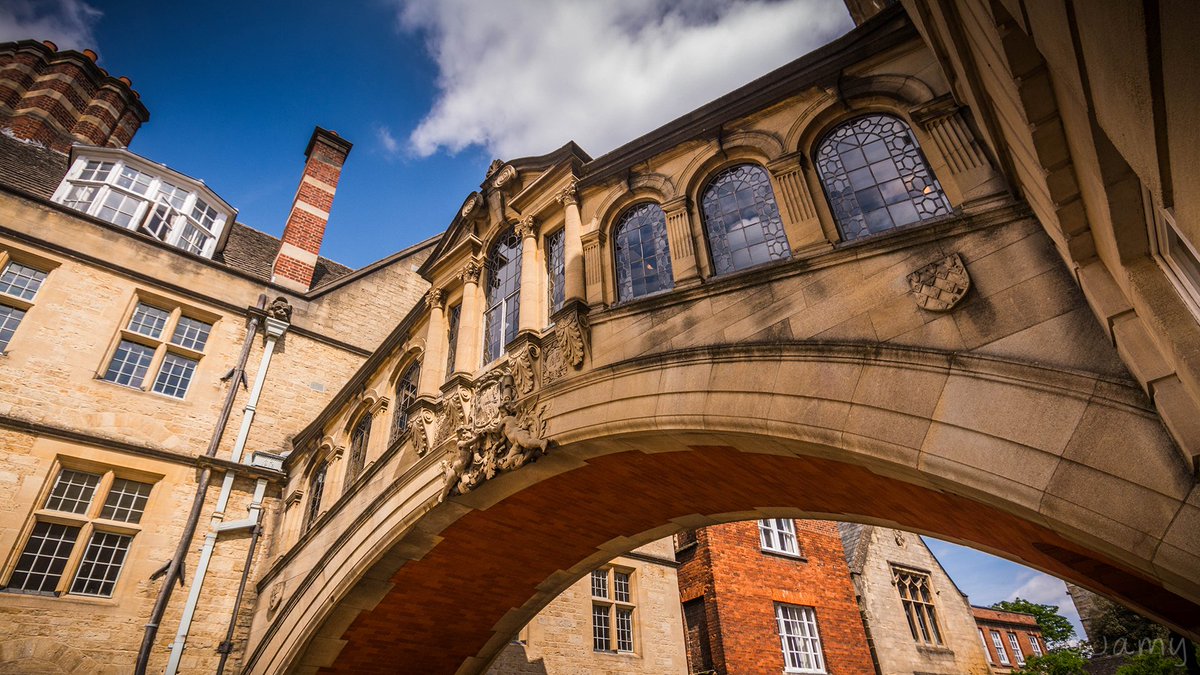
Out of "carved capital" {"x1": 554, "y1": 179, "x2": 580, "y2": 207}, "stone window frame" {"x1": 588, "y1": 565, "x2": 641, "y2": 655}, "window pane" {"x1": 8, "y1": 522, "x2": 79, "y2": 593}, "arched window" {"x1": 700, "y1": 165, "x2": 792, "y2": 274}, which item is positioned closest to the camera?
"arched window" {"x1": 700, "y1": 165, "x2": 792, "y2": 274}

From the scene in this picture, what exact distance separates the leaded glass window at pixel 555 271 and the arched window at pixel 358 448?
14.9 ft

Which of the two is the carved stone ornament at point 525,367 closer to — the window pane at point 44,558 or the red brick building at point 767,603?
the red brick building at point 767,603

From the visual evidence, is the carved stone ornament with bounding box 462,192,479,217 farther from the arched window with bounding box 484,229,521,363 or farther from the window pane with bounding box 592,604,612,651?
the window pane with bounding box 592,604,612,651

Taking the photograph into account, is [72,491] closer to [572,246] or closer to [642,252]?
[572,246]

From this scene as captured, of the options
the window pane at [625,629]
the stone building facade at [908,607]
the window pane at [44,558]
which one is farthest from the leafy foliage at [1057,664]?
the window pane at [44,558]

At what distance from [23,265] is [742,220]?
13.2 meters

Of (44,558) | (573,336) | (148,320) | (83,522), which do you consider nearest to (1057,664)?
(573,336)

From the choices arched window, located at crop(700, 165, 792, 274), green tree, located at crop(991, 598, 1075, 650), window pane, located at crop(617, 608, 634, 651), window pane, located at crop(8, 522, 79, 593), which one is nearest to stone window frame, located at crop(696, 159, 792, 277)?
arched window, located at crop(700, 165, 792, 274)

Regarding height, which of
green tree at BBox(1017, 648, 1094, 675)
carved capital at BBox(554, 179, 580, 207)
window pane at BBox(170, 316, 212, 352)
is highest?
window pane at BBox(170, 316, 212, 352)

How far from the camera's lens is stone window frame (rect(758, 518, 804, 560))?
14098 mm

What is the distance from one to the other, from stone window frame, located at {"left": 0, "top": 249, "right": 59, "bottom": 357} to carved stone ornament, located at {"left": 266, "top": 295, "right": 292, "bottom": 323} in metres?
3.58

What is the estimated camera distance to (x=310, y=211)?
51.3 feet

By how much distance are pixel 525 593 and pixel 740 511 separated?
12.8ft

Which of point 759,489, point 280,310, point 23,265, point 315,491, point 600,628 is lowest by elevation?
point 600,628
